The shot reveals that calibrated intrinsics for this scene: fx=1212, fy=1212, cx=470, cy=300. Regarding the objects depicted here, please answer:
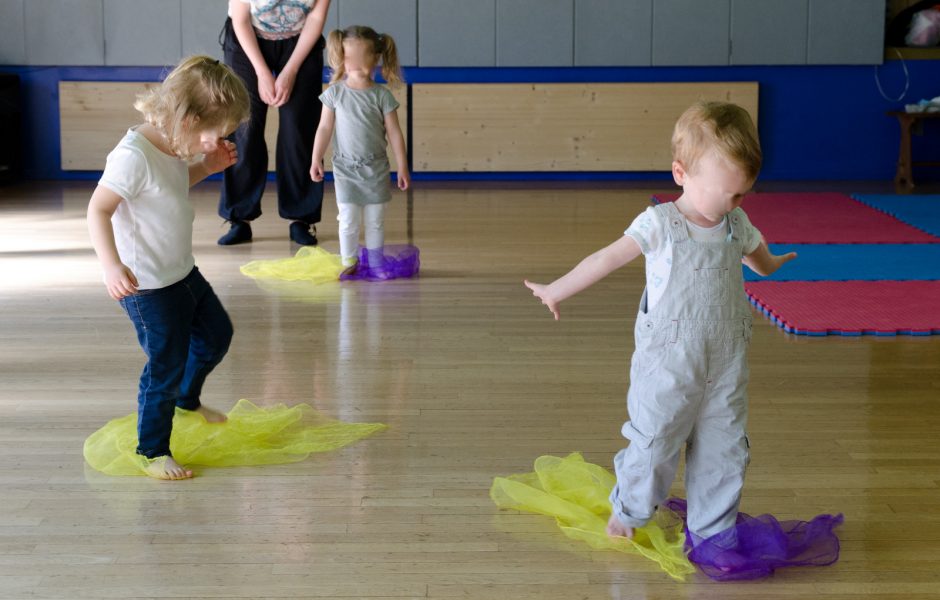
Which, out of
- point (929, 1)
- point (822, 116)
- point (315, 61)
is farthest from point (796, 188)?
point (315, 61)

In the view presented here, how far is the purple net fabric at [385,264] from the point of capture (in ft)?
16.8

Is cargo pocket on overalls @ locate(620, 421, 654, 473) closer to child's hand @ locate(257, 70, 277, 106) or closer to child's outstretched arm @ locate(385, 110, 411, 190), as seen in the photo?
child's outstretched arm @ locate(385, 110, 411, 190)

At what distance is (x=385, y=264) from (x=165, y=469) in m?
→ 2.46

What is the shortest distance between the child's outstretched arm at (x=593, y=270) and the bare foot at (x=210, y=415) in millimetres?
1103

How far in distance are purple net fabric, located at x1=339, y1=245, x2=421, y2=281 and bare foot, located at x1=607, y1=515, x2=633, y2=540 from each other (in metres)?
2.83

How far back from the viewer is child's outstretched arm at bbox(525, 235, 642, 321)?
2227 mm

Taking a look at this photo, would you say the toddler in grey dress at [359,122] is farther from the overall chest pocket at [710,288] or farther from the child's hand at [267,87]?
the overall chest pocket at [710,288]

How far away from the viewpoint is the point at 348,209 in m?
4.99

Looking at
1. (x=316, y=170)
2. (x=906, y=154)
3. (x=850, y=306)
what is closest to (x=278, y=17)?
(x=316, y=170)

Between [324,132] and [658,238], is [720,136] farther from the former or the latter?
A: [324,132]

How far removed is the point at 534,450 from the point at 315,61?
3.26m

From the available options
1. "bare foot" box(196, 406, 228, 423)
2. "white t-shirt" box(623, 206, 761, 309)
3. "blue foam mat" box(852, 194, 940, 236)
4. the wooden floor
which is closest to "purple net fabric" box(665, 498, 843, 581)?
the wooden floor

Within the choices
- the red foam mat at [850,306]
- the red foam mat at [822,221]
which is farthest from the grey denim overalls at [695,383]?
the red foam mat at [822,221]

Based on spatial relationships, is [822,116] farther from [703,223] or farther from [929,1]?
[703,223]
